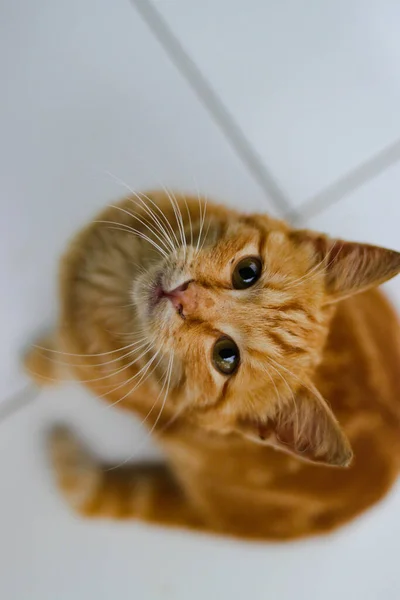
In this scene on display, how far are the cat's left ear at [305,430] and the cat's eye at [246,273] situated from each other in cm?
22

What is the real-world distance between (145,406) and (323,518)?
0.52 metres

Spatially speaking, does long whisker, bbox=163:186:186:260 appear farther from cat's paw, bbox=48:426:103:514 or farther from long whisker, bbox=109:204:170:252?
cat's paw, bbox=48:426:103:514

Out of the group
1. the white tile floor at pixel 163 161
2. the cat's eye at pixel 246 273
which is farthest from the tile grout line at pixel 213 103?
the cat's eye at pixel 246 273

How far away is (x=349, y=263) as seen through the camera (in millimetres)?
930

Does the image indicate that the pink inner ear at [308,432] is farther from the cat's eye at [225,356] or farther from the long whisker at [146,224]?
the long whisker at [146,224]

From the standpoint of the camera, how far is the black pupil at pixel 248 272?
0.96m

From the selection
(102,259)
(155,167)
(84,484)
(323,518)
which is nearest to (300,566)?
(323,518)

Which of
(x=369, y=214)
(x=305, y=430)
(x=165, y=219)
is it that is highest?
(x=165, y=219)

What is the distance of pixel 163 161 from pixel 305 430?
783 mm

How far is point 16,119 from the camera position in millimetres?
1247

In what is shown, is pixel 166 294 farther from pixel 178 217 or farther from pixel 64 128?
pixel 64 128

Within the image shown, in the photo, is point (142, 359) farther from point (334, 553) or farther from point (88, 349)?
point (334, 553)

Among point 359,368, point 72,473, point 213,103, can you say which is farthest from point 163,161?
point 72,473

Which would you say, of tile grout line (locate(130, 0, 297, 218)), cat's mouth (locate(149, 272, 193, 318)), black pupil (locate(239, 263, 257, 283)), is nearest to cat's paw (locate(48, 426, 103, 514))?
cat's mouth (locate(149, 272, 193, 318))
